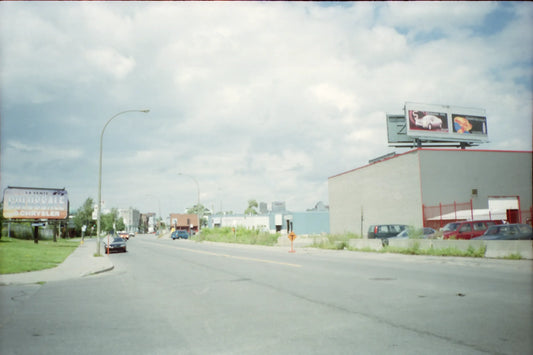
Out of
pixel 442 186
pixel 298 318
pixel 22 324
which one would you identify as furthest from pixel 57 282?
pixel 442 186

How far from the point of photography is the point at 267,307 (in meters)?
8.27

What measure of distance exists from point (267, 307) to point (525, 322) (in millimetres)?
4561

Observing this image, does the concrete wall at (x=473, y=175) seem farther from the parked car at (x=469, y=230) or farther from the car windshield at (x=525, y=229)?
the car windshield at (x=525, y=229)

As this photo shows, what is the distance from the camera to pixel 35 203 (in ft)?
157

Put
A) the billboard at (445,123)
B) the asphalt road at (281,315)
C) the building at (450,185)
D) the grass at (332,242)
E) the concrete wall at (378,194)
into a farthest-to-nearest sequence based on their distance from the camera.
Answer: the billboard at (445,123) < the concrete wall at (378,194) < the building at (450,185) < the grass at (332,242) < the asphalt road at (281,315)

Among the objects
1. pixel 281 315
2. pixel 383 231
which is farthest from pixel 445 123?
pixel 281 315

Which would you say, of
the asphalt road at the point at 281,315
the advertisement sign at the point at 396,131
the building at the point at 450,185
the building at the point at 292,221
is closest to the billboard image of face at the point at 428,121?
the advertisement sign at the point at 396,131

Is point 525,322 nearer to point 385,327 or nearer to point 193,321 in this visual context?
point 385,327

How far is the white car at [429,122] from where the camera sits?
44.8m

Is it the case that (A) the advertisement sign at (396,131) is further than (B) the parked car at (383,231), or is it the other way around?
(A) the advertisement sign at (396,131)

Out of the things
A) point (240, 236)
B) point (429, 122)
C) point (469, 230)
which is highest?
point (429, 122)

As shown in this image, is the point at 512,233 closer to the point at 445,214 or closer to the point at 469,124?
the point at 445,214

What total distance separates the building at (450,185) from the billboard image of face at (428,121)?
17.7 ft

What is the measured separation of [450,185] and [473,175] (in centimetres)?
290
